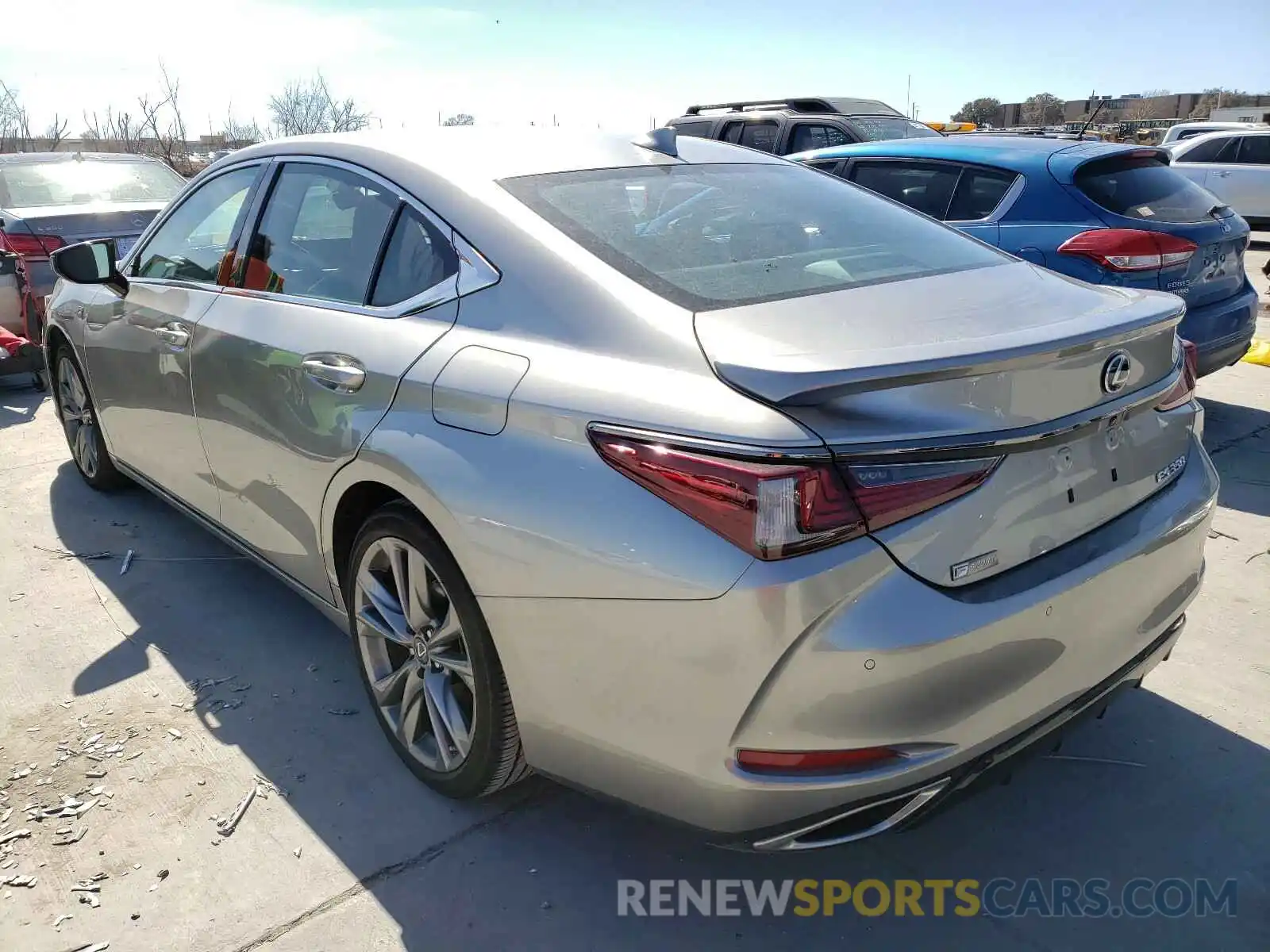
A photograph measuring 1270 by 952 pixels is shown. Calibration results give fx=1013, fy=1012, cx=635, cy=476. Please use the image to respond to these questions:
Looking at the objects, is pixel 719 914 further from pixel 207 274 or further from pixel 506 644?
pixel 207 274

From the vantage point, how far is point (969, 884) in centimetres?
230

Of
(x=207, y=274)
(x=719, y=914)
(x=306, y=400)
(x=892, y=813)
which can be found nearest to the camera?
(x=892, y=813)

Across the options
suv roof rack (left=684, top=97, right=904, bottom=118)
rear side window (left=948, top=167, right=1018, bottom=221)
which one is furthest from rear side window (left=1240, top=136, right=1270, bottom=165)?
rear side window (left=948, top=167, right=1018, bottom=221)

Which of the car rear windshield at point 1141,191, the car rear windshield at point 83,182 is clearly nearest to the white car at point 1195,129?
the car rear windshield at point 1141,191

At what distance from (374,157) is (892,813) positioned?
2094mm

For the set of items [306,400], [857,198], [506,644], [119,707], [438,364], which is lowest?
[119,707]

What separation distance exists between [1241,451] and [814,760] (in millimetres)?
4487

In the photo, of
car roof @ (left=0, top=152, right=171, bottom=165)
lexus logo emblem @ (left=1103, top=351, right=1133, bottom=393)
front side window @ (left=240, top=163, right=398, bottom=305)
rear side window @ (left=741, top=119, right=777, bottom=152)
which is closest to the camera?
lexus logo emblem @ (left=1103, top=351, right=1133, bottom=393)

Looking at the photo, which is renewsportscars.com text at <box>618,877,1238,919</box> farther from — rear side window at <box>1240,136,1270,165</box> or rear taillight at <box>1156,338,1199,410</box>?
rear side window at <box>1240,136,1270,165</box>

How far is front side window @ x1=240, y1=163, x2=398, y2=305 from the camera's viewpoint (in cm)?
272

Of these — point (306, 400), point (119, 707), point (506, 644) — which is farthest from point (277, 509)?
point (506, 644)

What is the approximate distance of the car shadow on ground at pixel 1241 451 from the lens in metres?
4.58

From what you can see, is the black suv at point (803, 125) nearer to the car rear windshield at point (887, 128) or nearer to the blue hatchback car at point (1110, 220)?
the car rear windshield at point (887, 128)

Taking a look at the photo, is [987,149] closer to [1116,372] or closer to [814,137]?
[814,137]
